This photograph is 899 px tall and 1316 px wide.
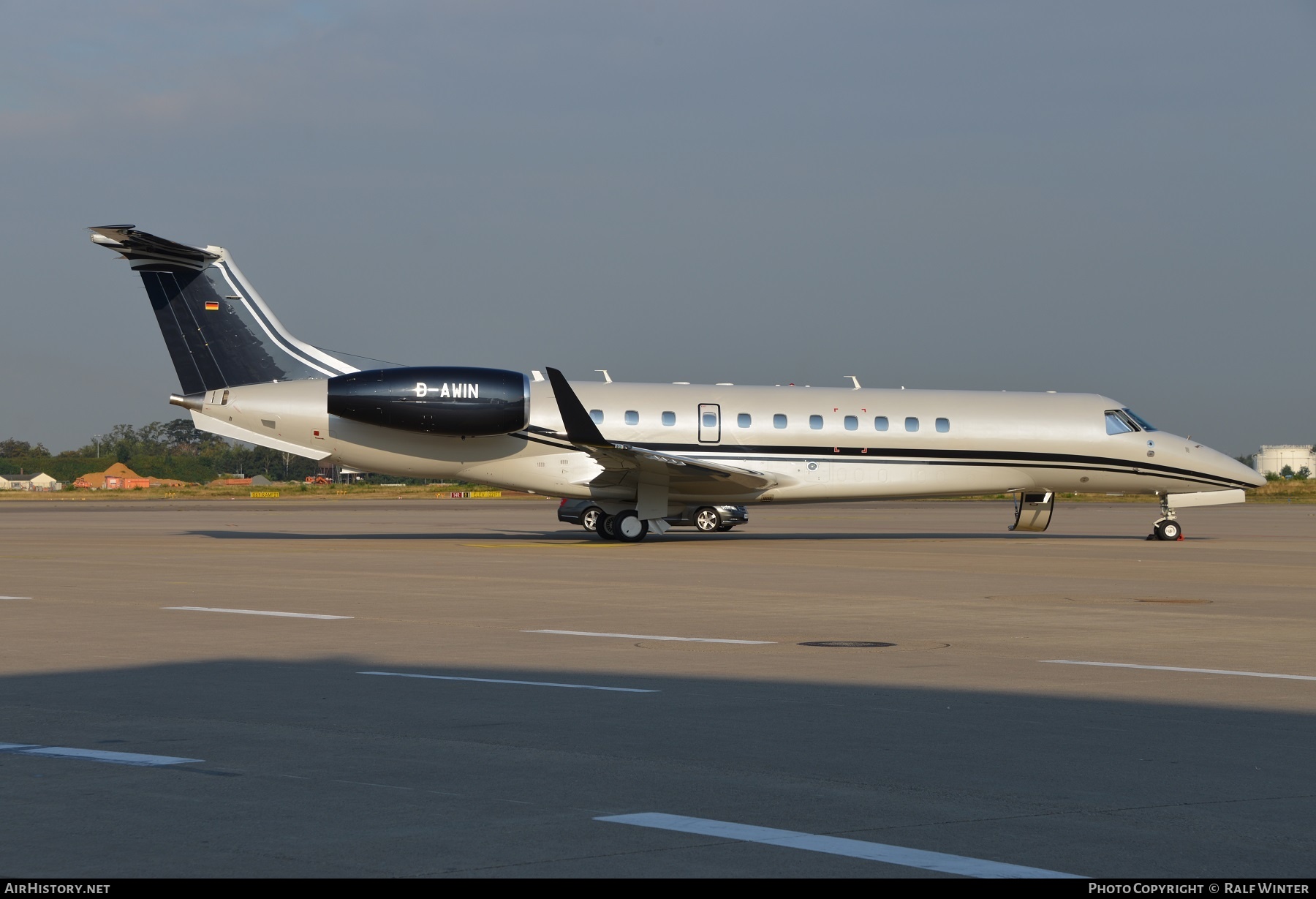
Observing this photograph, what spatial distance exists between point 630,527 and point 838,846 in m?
24.6

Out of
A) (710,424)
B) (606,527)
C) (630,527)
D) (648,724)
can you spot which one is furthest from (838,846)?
(710,424)

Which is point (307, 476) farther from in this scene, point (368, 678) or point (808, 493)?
point (368, 678)

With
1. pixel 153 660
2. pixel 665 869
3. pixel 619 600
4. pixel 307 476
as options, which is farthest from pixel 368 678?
pixel 307 476

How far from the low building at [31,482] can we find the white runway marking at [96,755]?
13471 centimetres

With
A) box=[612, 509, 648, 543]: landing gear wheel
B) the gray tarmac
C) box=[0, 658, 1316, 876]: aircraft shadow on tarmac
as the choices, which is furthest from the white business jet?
box=[0, 658, 1316, 876]: aircraft shadow on tarmac

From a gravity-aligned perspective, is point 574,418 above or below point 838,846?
above

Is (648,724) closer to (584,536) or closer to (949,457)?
(949,457)

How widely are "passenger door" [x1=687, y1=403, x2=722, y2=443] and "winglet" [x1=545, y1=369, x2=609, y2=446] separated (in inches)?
129

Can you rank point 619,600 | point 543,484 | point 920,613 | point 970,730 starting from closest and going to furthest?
1. point 970,730
2. point 920,613
3. point 619,600
4. point 543,484

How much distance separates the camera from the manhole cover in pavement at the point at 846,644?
1251 cm

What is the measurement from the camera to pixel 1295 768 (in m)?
7.11

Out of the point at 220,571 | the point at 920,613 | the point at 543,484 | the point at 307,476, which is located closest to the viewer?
the point at 920,613

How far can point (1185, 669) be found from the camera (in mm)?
10945

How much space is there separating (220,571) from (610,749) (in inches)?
601
